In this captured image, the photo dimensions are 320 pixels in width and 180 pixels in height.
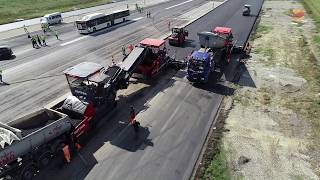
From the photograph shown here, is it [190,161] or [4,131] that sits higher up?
[4,131]

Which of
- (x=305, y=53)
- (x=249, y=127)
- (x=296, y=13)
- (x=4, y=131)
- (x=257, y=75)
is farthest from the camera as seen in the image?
(x=296, y=13)

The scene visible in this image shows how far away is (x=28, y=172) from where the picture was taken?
54.1 ft

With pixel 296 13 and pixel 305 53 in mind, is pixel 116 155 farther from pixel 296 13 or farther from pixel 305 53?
pixel 296 13

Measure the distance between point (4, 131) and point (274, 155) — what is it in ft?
51.2

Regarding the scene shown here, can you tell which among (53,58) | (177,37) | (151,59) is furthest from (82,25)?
(151,59)

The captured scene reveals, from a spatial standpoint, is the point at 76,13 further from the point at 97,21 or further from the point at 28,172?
the point at 28,172

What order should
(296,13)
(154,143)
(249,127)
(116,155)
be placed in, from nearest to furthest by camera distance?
(116,155), (154,143), (249,127), (296,13)

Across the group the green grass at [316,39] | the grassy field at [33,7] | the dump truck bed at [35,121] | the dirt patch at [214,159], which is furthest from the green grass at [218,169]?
the grassy field at [33,7]

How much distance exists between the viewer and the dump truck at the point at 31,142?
50.4 feet

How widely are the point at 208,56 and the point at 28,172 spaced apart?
18.2 metres

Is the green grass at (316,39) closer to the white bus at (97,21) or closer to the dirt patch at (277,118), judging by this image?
the dirt patch at (277,118)

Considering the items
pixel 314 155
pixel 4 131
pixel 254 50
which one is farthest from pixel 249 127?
pixel 254 50

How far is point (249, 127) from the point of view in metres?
21.8

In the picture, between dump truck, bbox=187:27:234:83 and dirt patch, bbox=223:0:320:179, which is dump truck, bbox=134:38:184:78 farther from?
dirt patch, bbox=223:0:320:179
